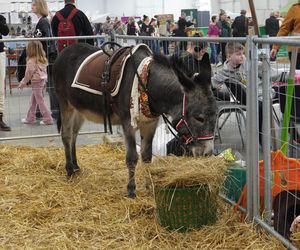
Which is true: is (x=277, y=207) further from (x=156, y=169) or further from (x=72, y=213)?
(x=72, y=213)

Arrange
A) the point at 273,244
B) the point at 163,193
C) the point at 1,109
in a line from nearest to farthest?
the point at 273,244 → the point at 163,193 → the point at 1,109

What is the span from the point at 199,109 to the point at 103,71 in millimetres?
1300

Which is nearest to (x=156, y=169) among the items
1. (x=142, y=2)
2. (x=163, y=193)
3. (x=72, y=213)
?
(x=163, y=193)

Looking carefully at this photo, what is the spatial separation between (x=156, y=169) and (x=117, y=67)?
3.91ft

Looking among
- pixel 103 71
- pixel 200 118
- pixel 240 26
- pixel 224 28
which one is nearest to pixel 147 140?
pixel 103 71

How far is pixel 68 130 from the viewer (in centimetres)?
596

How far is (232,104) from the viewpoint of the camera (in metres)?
5.23

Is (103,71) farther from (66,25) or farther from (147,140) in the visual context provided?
(66,25)

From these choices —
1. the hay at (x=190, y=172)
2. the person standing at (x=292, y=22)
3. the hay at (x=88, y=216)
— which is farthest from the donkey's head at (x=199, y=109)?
the person standing at (x=292, y=22)

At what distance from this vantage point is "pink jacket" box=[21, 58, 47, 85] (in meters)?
8.55

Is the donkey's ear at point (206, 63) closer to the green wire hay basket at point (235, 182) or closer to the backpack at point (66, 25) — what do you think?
the green wire hay basket at point (235, 182)

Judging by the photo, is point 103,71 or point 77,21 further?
point 77,21

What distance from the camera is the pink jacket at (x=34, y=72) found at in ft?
28.0

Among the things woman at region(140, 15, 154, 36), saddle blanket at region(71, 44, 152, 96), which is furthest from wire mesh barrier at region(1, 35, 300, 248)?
woman at region(140, 15, 154, 36)
